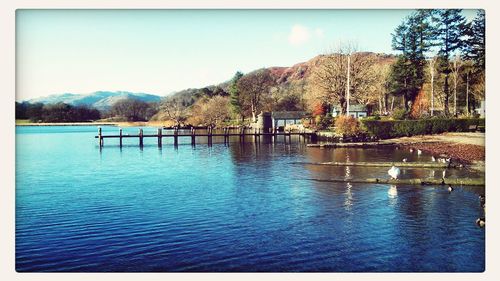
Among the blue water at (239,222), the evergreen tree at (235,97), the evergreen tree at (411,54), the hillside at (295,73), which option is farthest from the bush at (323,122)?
the blue water at (239,222)

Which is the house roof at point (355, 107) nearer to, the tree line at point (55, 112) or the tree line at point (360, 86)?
the tree line at point (360, 86)

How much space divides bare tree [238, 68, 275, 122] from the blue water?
11681 mm

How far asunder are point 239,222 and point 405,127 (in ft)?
58.2

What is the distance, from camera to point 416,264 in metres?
7.53

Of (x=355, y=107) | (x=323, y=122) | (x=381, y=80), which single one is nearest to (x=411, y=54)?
(x=381, y=80)

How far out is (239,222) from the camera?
9641mm

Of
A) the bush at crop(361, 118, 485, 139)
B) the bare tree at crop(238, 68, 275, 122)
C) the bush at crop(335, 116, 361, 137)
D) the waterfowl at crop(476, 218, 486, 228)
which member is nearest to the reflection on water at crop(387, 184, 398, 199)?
the waterfowl at crop(476, 218, 486, 228)

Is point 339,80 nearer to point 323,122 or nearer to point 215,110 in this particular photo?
point 323,122

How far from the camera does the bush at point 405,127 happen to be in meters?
21.1

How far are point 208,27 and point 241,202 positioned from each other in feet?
13.9

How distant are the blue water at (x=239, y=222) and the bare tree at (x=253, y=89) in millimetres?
11681
